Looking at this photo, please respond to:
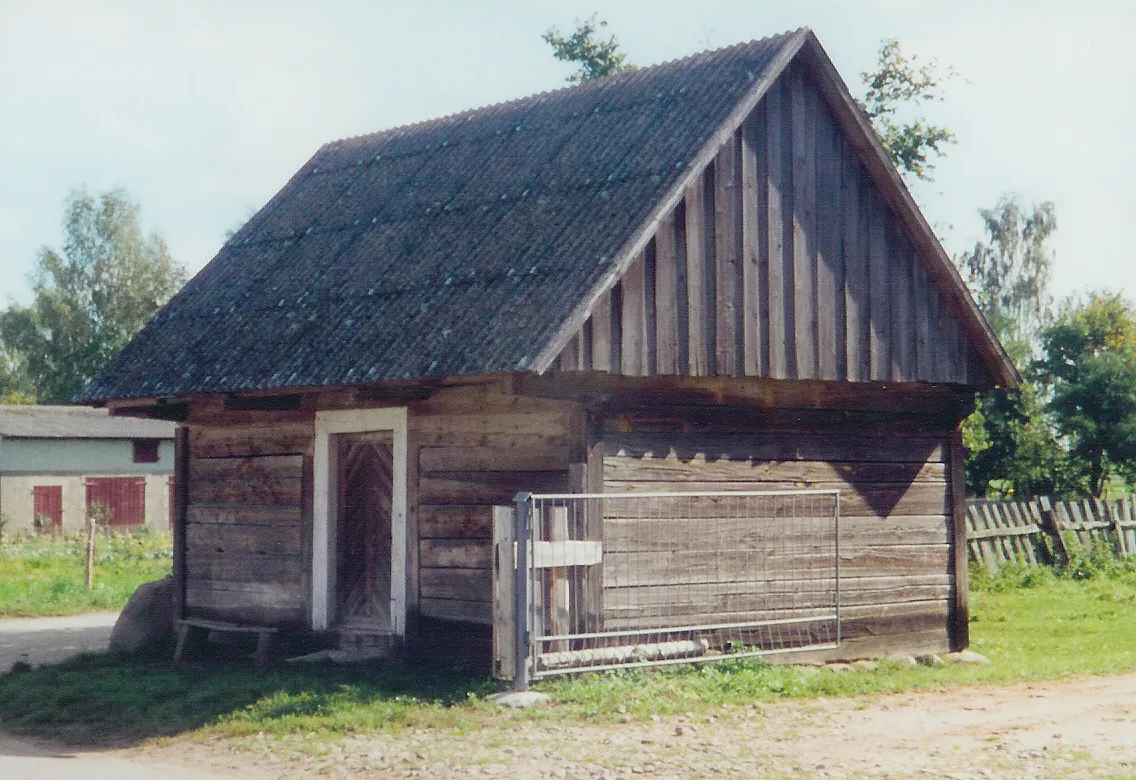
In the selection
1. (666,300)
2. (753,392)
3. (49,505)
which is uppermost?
(666,300)

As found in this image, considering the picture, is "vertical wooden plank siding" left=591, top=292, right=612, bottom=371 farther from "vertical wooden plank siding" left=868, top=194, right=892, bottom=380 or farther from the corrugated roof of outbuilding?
the corrugated roof of outbuilding

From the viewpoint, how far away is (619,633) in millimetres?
12461

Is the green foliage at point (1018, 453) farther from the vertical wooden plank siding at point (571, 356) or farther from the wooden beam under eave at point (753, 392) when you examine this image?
the vertical wooden plank siding at point (571, 356)

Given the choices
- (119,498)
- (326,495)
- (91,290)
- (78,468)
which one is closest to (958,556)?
(326,495)

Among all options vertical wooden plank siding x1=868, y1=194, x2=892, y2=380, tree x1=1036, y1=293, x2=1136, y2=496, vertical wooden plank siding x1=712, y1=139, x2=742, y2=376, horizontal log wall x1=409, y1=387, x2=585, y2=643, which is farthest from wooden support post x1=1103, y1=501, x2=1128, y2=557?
horizontal log wall x1=409, y1=387, x2=585, y2=643

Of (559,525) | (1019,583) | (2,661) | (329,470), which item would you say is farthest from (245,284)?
(1019,583)

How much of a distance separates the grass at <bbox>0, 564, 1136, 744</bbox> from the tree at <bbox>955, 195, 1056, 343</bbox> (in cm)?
4252

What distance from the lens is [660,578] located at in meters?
13.7

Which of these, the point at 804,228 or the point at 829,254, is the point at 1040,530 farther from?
the point at 804,228

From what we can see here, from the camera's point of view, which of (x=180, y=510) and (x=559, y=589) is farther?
(x=180, y=510)

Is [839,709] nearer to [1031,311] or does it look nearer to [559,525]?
[559,525]

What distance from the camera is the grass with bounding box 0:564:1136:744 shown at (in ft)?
37.8

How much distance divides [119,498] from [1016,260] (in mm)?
34065

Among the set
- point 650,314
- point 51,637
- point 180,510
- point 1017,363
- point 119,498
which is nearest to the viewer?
point 650,314
